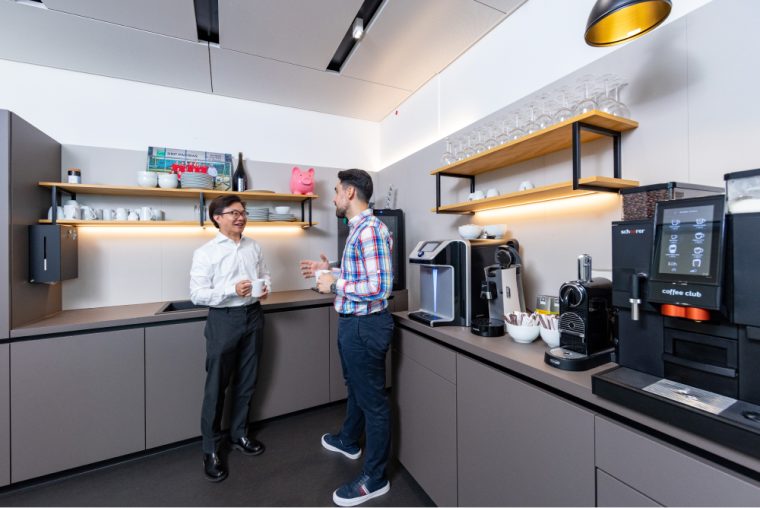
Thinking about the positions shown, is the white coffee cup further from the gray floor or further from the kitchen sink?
the gray floor

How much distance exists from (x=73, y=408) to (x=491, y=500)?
2.42 m

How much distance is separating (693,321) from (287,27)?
8.33 ft

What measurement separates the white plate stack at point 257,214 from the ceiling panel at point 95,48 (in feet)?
3.78

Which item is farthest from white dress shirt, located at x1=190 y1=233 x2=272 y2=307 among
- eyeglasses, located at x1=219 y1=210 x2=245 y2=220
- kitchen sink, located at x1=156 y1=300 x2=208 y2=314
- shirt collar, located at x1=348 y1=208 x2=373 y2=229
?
shirt collar, located at x1=348 y1=208 x2=373 y2=229

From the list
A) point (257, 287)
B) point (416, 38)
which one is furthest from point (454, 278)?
point (416, 38)

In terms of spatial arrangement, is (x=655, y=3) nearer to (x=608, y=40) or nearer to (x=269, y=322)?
(x=608, y=40)

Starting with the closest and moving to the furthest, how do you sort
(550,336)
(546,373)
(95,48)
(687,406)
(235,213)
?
(687,406) → (546,373) → (550,336) → (235,213) → (95,48)

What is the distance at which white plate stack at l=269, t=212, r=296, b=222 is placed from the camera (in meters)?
2.98

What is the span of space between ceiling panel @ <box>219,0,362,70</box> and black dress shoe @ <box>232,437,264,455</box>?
2763 millimetres

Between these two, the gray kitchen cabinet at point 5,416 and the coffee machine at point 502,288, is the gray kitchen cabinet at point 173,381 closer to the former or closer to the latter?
the gray kitchen cabinet at point 5,416

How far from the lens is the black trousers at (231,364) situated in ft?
6.70

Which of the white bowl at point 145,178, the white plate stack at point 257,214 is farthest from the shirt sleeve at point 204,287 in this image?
the white bowl at point 145,178

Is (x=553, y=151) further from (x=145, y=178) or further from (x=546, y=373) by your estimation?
(x=145, y=178)

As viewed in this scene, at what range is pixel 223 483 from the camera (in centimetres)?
194
